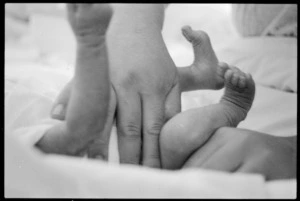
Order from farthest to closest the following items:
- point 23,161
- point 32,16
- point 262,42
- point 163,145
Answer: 1. point 32,16
2. point 262,42
3. point 163,145
4. point 23,161

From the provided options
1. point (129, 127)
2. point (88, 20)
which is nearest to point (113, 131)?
point (129, 127)

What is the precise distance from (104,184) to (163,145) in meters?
0.11

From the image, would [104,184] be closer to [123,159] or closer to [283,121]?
[123,159]

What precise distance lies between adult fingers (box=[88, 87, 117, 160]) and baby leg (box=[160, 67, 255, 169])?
0.04 metres

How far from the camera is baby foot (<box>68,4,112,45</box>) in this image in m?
0.26

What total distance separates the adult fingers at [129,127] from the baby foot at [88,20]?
100 millimetres

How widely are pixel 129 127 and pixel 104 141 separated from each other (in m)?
0.03

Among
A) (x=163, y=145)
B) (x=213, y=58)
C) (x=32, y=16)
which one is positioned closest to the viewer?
(x=163, y=145)

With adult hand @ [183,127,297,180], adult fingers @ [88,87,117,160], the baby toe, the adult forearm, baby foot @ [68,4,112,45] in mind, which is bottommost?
adult hand @ [183,127,297,180]

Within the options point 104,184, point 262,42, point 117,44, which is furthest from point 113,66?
point 262,42

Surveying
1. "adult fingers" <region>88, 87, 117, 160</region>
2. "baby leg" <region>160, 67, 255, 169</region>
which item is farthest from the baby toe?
"adult fingers" <region>88, 87, 117, 160</region>

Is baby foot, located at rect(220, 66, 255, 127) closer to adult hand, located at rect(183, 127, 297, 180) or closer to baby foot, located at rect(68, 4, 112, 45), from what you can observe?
adult hand, located at rect(183, 127, 297, 180)

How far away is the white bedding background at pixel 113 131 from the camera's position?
9.8 inches

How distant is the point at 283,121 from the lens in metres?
0.45
